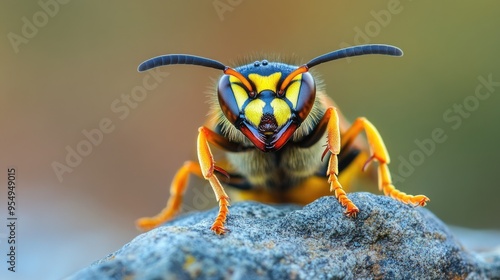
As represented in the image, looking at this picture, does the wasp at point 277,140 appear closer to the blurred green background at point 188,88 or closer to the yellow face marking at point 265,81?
the yellow face marking at point 265,81

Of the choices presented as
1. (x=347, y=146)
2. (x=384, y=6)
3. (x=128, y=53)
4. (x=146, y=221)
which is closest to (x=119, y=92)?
(x=128, y=53)

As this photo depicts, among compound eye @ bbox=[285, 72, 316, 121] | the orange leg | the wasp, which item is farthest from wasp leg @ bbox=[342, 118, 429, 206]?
the orange leg

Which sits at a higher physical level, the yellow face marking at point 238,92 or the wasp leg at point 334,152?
the yellow face marking at point 238,92

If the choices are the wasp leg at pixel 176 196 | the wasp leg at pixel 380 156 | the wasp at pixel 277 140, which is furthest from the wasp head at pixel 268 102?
the wasp leg at pixel 176 196

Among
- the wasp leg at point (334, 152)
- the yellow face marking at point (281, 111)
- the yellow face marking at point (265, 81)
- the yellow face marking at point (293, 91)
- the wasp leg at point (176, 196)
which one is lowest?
the wasp leg at point (176, 196)

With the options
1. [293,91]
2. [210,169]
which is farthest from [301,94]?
[210,169]

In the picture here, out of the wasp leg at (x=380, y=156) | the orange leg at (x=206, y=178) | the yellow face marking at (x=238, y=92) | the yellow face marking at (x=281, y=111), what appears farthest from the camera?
the wasp leg at (x=380, y=156)
